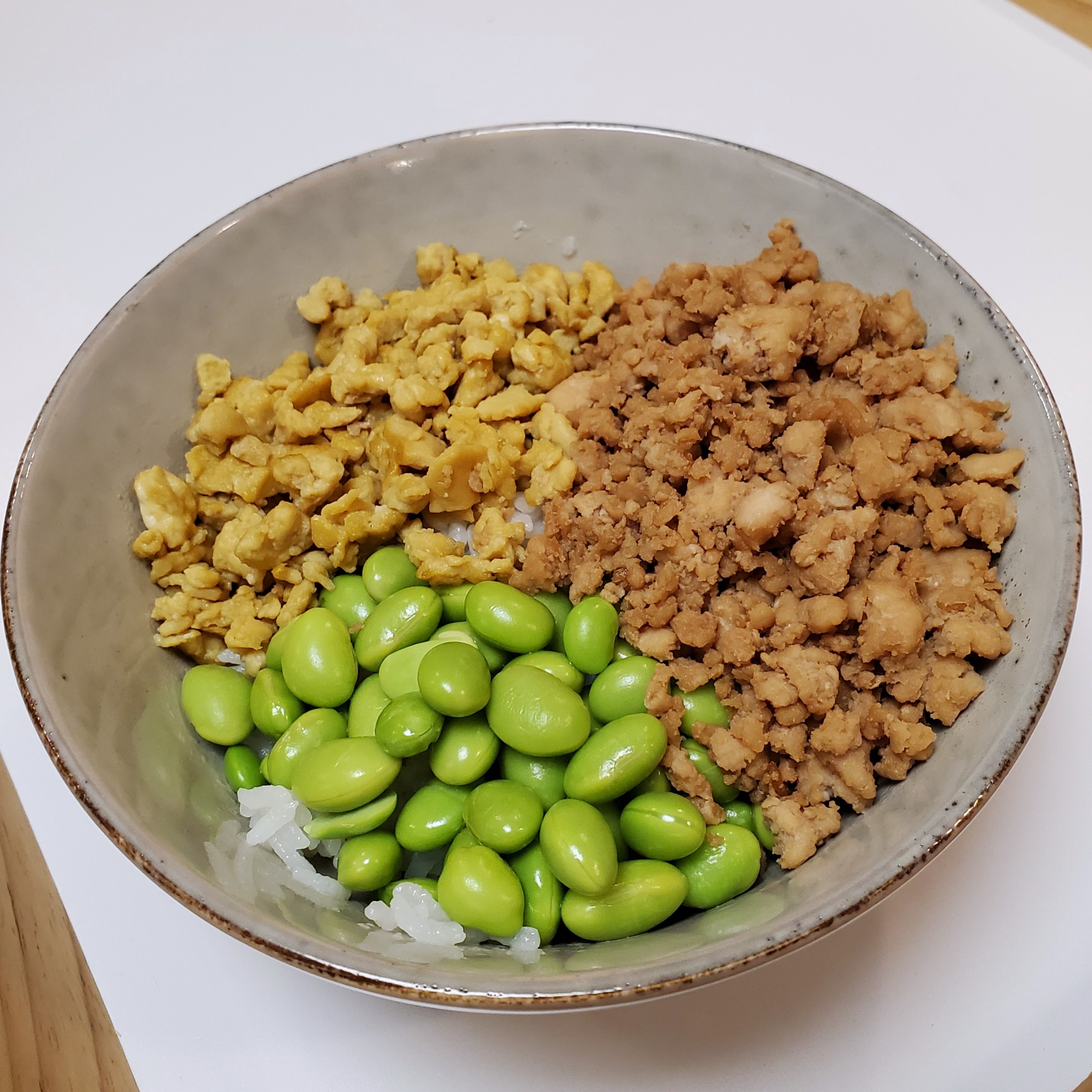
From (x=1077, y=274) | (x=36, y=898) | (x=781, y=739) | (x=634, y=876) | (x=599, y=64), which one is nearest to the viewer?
(x=634, y=876)

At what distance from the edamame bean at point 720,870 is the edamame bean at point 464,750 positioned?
39cm

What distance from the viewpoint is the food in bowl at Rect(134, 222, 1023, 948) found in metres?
1.57

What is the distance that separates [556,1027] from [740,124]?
8.71ft

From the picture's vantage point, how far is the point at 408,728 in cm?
157

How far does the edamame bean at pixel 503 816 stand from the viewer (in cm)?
152

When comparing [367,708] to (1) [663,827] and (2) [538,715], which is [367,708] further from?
(1) [663,827]

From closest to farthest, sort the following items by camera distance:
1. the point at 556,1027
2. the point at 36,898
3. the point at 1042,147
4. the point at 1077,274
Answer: the point at 556,1027 → the point at 36,898 → the point at 1077,274 → the point at 1042,147

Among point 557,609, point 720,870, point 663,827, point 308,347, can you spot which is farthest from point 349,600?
point 720,870

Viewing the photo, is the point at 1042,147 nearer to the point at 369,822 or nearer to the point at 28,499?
the point at 369,822

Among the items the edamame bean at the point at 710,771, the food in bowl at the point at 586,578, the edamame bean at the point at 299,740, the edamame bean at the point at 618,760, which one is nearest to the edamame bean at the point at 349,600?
the food in bowl at the point at 586,578

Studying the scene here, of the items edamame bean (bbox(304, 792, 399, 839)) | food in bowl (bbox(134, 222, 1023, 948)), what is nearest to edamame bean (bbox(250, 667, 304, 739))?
food in bowl (bbox(134, 222, 1023, 948))

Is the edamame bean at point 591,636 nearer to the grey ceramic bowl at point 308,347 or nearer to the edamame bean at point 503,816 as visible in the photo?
the edamame bean at point 503,816

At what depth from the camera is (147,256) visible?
279 cm

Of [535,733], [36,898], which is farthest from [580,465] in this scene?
[36,898]
